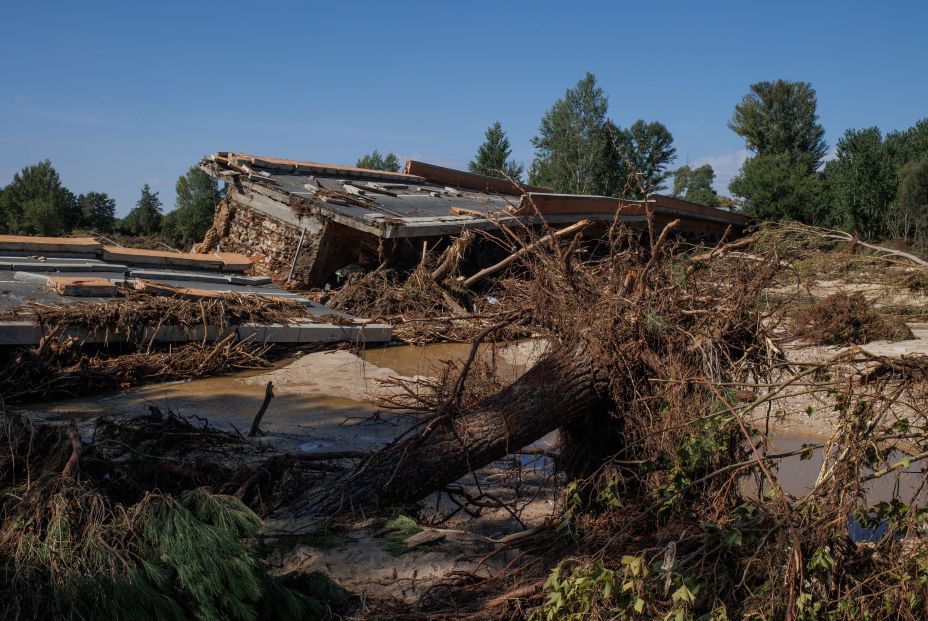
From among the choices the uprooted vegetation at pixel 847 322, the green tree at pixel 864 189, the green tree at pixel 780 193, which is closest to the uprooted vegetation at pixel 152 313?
the uprooted vegetation at pixel 847 322

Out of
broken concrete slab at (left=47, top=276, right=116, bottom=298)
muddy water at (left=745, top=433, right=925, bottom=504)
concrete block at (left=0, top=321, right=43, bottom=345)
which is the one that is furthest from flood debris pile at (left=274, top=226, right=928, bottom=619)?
broken concrete slab at (left=47, top=276, right=116, bottom=298)

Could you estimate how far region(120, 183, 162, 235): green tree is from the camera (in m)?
33.8

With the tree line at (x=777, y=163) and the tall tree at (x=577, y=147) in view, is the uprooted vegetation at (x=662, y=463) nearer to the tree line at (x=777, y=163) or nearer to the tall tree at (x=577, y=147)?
the tree line at (x=777, y=163)

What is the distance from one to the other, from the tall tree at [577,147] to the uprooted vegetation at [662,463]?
4286cm

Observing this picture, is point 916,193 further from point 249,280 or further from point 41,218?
point 41,218

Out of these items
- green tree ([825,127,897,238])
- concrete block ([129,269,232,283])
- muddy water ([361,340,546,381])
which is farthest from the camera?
green tree ([825,127,897,238])

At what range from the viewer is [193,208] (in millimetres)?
31766

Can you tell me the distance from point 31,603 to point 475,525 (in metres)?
3.28

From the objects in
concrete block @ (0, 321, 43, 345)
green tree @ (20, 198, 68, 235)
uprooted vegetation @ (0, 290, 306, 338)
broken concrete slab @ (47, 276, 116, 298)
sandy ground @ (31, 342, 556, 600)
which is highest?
green tree @ (20, 198, 68, 235)

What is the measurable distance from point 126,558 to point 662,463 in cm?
321

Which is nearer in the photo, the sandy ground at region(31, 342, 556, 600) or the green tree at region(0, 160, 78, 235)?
the sandy ground at region(31, 342, 556, 600)

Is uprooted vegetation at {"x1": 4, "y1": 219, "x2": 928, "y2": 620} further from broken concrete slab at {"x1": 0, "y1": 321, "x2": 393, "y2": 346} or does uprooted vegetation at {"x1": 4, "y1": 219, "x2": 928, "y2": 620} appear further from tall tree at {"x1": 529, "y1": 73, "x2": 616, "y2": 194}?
tall tree at {"x1": 529, "y1": 73, "x2": 616, "y2": 194}

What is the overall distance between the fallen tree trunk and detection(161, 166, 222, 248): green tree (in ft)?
89.3

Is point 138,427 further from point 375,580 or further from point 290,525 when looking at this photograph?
point 375,580
